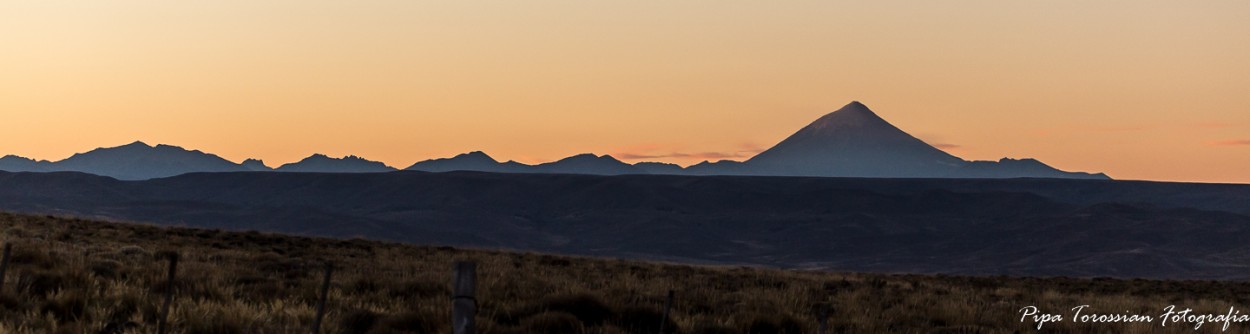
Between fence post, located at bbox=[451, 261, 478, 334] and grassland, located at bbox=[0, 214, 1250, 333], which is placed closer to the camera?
fence post, located at bbox=[451, 261, 478, 334]

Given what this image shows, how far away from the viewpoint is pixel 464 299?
23.1ft

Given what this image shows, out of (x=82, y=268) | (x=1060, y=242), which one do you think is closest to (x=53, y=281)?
(x=82, y=268)

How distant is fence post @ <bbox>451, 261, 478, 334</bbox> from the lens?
22.9 ft

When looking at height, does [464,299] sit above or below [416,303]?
above

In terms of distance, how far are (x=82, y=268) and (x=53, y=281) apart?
1735 mm

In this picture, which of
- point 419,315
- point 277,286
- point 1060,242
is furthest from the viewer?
point 1060,242

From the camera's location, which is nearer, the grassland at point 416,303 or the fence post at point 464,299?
the fence post at point 464,299

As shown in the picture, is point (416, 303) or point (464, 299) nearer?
point (464, 299)

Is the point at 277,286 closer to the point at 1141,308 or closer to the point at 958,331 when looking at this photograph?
the point at 958,331

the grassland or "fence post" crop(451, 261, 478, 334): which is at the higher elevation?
"fence post" crop(451, 261, 478, 334)

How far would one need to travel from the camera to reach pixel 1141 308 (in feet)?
64.6

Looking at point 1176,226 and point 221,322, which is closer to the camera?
point 221,322

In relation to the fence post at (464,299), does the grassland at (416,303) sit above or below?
below

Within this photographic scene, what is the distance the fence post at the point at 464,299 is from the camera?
275 inches
